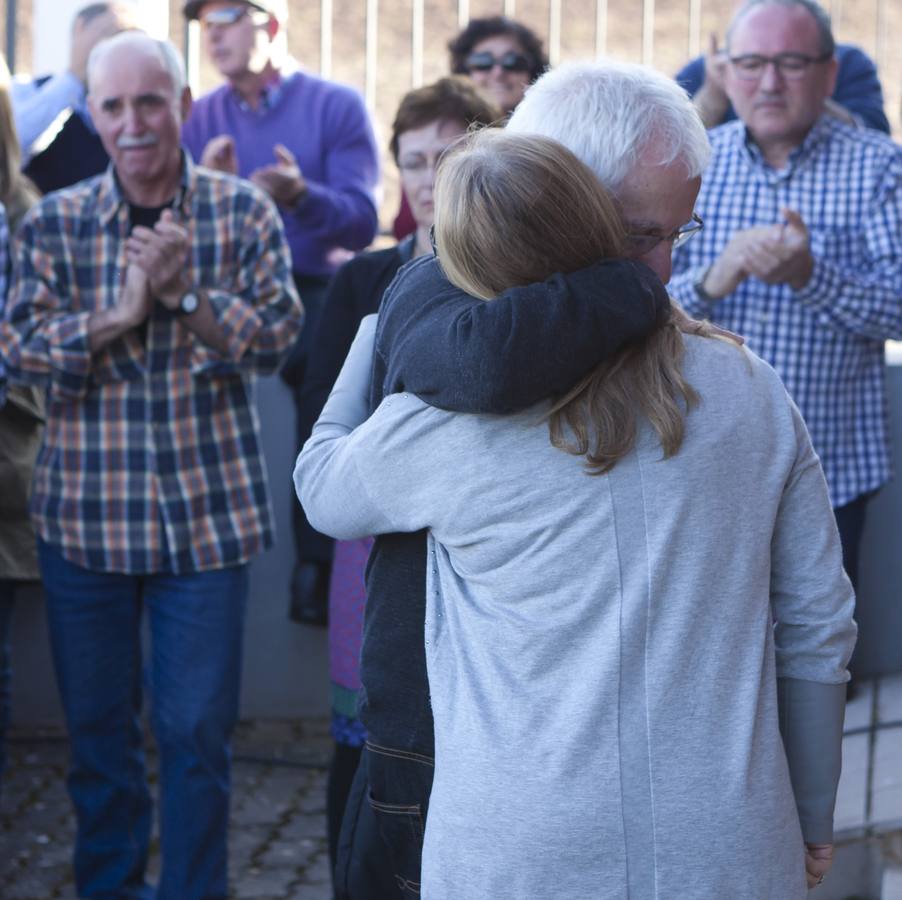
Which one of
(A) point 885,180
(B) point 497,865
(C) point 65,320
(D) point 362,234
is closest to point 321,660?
(D) point 362,234

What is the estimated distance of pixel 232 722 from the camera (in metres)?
3.67

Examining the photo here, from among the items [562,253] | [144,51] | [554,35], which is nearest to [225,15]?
[144,51]

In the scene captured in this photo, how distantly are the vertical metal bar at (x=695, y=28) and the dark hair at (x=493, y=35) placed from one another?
2325 millimetres

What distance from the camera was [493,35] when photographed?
5016 millimetres

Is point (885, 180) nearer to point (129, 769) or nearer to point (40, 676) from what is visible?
point (129, 769)

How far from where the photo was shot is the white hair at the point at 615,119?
184 centimetres

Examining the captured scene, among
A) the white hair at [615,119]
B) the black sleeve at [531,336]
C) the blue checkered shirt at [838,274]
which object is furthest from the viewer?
the blue checkered shirt at [838,274]

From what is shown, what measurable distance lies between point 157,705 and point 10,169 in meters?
1.47

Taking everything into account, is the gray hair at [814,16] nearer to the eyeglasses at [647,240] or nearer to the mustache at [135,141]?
the mustache at [135,141]

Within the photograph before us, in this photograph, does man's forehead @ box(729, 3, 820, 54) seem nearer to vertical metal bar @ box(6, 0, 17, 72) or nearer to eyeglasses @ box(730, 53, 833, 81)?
eyeglasses @ box(730, 53, 833, 81)

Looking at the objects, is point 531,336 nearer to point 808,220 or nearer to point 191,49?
point 808,220

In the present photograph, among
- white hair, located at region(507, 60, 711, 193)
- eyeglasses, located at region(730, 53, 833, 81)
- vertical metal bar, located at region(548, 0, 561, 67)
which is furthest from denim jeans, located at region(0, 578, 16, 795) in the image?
vertical metal bar, located at region(548, 0, 561, 67)

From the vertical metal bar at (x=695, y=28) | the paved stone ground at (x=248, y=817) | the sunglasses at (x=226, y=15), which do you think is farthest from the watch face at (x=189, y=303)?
the vertical metal bar at (x=695, y=28)

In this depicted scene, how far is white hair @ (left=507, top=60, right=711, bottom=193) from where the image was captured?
6.03 ft
